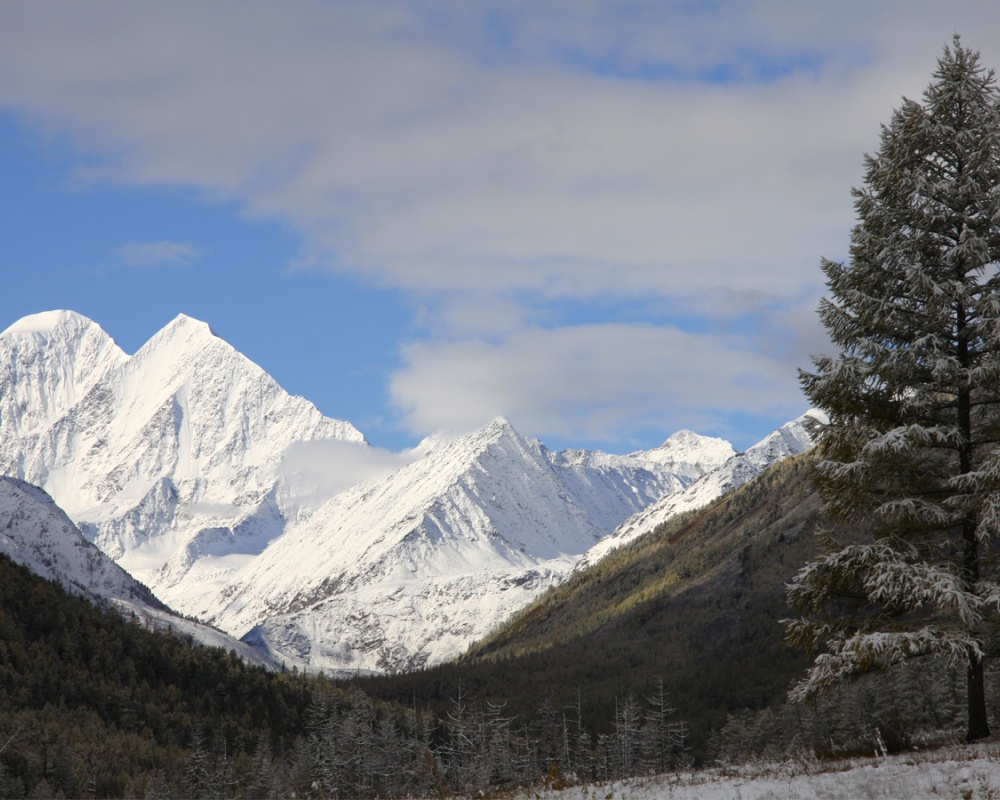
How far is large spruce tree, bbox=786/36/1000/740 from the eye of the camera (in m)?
21.5

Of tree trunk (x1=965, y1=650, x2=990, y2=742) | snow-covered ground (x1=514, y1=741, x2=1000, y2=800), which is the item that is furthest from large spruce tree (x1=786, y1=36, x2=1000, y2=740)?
snow-covered ground (x1=514, y1=741, x2=1000, y2=800)

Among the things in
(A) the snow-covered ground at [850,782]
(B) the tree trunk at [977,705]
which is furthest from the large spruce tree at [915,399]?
(A) the snow-covered ground at [850,782]

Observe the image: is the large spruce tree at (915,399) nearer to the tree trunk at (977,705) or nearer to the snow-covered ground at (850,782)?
the tree trunk at (977,705)

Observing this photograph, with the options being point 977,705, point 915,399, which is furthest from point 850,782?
point 915,399

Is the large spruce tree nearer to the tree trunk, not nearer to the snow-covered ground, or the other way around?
the tree trunk

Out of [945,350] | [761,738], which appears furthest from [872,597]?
[761,738]

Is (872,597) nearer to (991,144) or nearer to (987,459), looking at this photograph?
(987,459)

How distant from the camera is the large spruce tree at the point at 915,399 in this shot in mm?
21453

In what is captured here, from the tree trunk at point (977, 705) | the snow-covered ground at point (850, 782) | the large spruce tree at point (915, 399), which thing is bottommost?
the snow-covered ground at point (850, 782)

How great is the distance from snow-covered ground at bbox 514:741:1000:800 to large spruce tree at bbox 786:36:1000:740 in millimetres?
2140

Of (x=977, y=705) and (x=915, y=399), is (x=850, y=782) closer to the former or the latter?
(x=977, y=705)

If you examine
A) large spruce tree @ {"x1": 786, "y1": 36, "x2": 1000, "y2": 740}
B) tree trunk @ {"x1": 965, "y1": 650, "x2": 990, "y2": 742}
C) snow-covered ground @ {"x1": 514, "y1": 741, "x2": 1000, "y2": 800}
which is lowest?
snow-covered ground @ {"x1": 514, "y1": 741, "x2": 1000, "y2": 800}

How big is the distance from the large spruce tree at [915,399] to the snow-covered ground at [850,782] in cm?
214

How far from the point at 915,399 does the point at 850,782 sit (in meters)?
8.77
